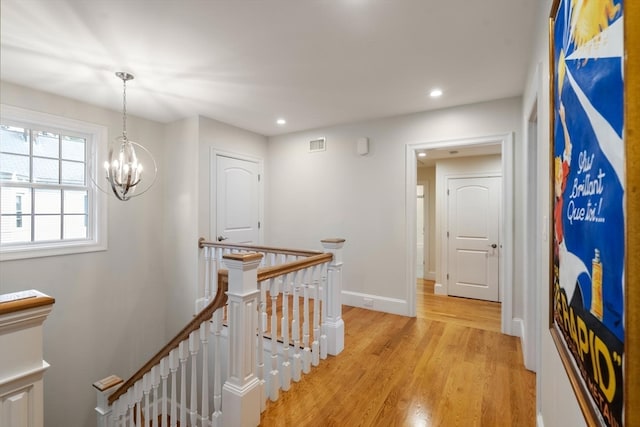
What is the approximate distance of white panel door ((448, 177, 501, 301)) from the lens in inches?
182

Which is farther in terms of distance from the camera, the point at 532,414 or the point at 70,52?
the point at 70,52

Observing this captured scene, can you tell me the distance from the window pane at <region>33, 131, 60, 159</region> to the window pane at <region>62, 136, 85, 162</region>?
0.06 metres

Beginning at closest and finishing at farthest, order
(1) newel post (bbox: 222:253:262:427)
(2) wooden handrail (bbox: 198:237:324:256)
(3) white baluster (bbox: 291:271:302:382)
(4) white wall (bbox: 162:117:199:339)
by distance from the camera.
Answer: (1) newel post (bbox: 222:253:262:427), (3) white baluster (bbox: 291:271:302:382), (2) wooden handrail (bbox: 198:237:324:256), (4) white wall (bbox: 162:117:199:339)


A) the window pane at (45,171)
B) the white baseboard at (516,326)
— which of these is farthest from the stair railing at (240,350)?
the window pane at (45,171)

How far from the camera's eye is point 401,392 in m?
2.15

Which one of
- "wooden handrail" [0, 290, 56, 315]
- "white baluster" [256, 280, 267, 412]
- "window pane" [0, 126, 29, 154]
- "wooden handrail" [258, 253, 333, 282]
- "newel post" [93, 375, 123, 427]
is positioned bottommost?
"newel post" [93, 375, 123, 427]

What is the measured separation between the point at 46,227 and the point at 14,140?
90 cm

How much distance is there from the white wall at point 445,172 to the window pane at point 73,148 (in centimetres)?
499

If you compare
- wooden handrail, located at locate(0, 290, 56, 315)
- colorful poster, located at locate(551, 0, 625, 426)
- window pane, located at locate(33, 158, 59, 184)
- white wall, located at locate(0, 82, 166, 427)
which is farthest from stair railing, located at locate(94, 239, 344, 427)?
window pane, located at locate(33, 158, 59, 184)

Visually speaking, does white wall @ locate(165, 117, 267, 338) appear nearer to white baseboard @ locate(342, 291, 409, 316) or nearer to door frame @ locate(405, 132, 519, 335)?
white baseboard @ locate(342, 291, 409, 316)

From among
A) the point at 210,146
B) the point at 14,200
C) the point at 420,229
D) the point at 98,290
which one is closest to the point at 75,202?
the point at 14,200

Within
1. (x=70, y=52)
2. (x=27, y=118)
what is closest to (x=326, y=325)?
(x=70, y=52)

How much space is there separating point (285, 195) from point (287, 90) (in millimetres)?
1905

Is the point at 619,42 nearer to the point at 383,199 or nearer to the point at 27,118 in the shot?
the point at 383,199
